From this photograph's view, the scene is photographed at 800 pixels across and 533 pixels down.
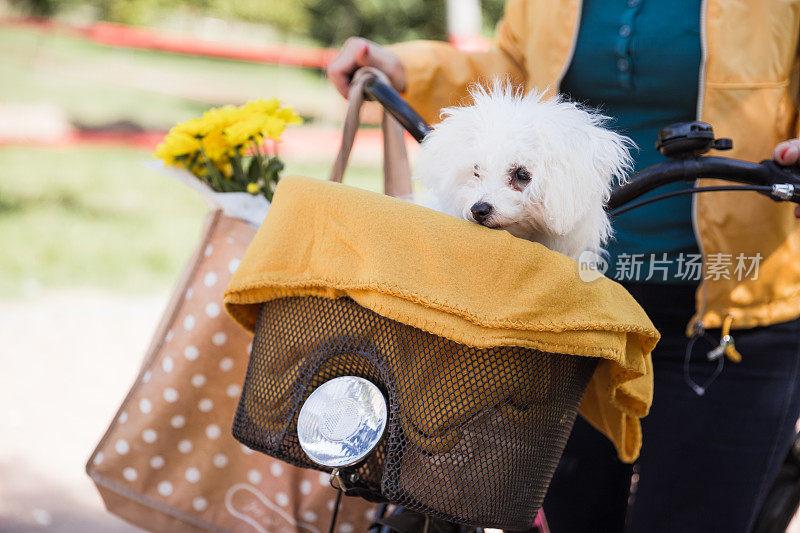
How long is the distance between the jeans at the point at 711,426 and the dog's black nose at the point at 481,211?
1.99 ft

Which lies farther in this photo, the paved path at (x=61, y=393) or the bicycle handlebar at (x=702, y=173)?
the paved path at (x=61, y=393)

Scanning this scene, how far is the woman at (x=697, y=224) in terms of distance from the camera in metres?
1.66

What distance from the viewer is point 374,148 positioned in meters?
11.4

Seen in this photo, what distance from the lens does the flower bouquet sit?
1.70 meters

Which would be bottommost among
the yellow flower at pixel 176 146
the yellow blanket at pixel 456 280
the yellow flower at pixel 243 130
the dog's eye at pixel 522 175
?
the yellow blanket at pixel 456 280

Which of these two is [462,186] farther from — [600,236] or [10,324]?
[10,324]

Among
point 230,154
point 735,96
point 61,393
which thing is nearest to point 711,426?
point 735,96

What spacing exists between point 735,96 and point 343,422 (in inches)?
45.3

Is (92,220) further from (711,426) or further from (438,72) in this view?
(711,426)

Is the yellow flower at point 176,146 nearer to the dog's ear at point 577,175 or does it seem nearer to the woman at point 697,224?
the woman at point 697,224

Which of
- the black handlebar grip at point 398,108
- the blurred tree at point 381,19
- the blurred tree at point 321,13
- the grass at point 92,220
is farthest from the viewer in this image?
the blurred tree at point 321,13

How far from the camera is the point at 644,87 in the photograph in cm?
174

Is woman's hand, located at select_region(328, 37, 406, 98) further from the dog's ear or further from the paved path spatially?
→ the paved path

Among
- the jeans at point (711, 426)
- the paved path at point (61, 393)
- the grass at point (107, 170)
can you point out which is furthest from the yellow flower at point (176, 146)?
the grass at point (107, 170)
